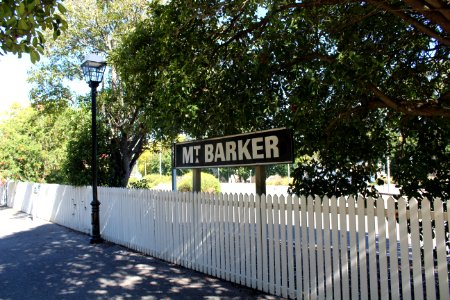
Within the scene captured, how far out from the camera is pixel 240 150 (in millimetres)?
6625

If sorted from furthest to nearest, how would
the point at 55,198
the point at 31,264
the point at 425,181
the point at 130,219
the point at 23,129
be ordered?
the point at 23,129 → the point at 55,198 → the point at 130,219 → the point at 31,264 → the point at 425,181

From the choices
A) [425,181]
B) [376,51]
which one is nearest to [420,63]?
[376,51]

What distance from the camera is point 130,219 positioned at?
944cm

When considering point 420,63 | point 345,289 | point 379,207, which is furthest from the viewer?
point 420,63

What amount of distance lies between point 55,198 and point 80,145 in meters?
3.50

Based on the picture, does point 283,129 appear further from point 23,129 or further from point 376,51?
point 23,129

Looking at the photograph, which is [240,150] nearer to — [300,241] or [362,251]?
[300,241]

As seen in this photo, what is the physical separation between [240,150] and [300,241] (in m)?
1.95

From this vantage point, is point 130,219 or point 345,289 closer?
point 345,289

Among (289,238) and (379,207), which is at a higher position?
(379,207)

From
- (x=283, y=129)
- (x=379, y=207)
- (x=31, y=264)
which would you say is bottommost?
(x=31, y=264)

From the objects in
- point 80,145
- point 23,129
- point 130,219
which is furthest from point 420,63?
point 23,129

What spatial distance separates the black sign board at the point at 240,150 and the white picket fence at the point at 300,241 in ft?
2.06

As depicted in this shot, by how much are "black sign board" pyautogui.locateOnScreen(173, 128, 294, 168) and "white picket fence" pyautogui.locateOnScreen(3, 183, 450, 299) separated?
2.06 ft
